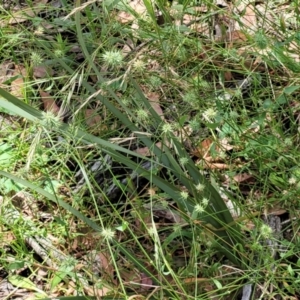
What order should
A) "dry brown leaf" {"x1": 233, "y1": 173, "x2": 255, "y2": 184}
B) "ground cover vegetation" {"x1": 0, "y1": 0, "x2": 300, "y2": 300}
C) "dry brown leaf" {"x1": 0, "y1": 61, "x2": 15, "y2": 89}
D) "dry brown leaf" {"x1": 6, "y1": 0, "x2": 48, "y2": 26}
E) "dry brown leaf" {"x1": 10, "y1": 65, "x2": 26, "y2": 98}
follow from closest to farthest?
1. "ground cover vegetation" {"x1": 0, "y1": 0, "x2": 300, "y2": 300}
2. "dry brown leaf" {"x1": 233, "y1": 173, "x2": 255, "y2": 184}
3. "dry brown leaf" {"x1": 6, "y1": 0, "x2": 48, "y2": 26}
4. "dry brown leaf" {"x1": 10, "y1": 65, "x2": 26, "y2": 98}
5. "dry brown leaf" {"x1": 0, "y1": 61, "x2": 15, "y2": 89}

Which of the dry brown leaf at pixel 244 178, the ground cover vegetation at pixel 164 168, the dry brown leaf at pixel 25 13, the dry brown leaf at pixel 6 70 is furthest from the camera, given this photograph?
the dry brown leaf at pixel 6 70

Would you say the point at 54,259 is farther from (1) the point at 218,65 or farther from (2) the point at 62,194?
(1) the point at 218,65

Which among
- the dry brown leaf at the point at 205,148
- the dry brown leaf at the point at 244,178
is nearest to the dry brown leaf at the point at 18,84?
the dry brown leaf at the point at 205,148

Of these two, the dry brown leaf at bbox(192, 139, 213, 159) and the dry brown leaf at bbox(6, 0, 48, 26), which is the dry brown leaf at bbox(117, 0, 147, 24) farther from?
the dry brown leaf at bbox(192, 139, 213, 159)

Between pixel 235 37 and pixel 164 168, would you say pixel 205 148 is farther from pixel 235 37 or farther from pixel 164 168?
pixel 235 37

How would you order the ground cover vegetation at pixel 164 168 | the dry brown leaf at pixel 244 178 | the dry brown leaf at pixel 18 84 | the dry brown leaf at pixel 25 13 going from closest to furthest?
the ground cover vegetation at pixel 164 168
the dry brown leaf at pixel 244 178
the dry brown leaf at pixel 25 13
the dry brown leaf at pixel 18 84

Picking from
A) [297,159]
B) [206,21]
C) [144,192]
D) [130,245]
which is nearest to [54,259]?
[130,245]

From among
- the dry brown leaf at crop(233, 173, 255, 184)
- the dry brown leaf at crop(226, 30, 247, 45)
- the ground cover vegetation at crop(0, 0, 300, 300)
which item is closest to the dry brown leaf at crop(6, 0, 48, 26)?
the ground cover vegetation at crop(0, 0, 300, 300)

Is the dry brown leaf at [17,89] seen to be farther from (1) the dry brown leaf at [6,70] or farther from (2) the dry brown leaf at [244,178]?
(2) the dry brown leaf at [244,178]
